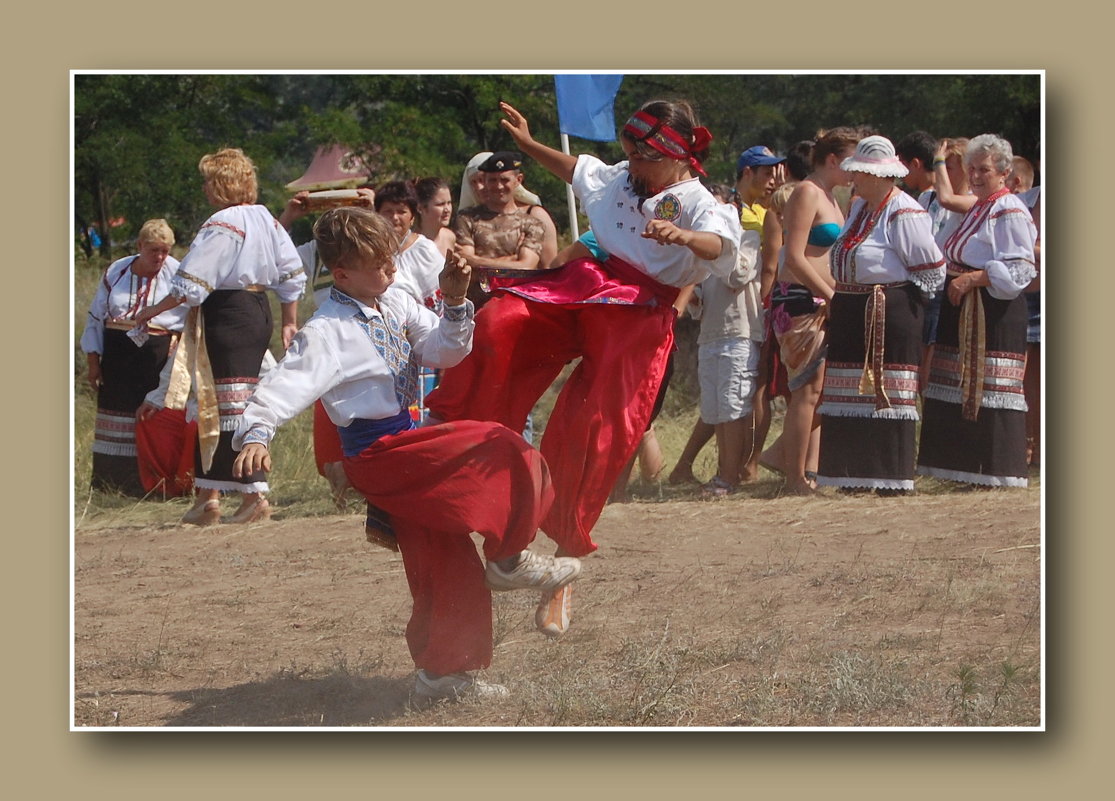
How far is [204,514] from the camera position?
8773 millimetres

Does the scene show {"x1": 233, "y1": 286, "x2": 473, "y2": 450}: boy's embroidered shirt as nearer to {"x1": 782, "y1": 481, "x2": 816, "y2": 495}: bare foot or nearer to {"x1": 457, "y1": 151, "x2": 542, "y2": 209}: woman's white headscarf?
{"x1": 457, "y1": 151, "x2": 542, "y2": 209}: woman's white headscarf

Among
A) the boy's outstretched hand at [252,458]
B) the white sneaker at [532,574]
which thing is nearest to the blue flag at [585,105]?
the white sneaker at [532,574]

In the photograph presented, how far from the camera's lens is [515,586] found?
5.14 metres

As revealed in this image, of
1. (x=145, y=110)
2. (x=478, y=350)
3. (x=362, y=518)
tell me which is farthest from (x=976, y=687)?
(x=145, y=110)

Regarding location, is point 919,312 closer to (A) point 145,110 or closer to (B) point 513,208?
(B) point 513,208

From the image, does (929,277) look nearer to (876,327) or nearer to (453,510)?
(876,327)

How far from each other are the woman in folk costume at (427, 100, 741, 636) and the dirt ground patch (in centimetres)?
57

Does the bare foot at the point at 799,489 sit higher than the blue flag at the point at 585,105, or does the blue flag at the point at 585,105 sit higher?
the blue flag at the point at 585,105

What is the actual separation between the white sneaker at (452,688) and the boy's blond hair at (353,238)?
1.38m

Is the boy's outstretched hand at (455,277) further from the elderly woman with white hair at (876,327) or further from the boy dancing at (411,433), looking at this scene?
the elderly woman with white hair at (876,327)

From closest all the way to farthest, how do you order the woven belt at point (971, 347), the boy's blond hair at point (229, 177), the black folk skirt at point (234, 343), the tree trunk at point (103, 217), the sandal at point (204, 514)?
the boy's blond hair at point (229, 177), the black folk skirt at point (234, 343), the woven belt at point (971, 347), the sandal at point (204, 514), the tree trunk at point (103, 217)

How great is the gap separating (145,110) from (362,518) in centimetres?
321

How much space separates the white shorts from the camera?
9133 mm

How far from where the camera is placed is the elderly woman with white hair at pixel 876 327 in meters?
Answer: 8.45
